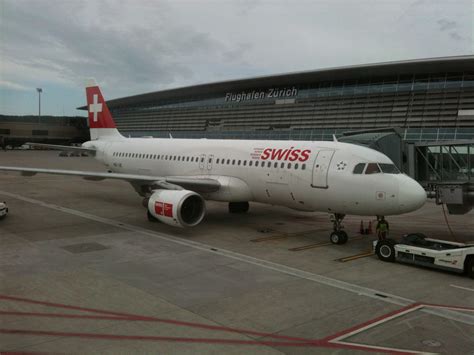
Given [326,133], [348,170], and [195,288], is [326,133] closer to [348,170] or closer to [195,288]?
[348,170]

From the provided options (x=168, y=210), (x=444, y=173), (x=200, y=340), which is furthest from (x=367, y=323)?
(x=444, y=173)

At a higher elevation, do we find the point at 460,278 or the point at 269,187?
the point at 269,187

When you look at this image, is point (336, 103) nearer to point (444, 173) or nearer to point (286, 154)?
point (444, 173)

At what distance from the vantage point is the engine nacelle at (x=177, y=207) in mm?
15172

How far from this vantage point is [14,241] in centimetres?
1430

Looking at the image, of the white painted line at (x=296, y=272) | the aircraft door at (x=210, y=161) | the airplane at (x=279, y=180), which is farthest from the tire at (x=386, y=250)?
the aircraft door at (x=210, y=161)

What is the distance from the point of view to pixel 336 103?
2395 inches

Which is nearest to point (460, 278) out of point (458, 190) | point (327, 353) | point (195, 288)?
point (458, 190)

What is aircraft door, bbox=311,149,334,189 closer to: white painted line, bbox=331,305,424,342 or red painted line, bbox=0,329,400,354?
white painted line, bbox=331,305,424,342

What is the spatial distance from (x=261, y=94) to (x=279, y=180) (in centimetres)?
5857

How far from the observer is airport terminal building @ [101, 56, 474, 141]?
4812 cm

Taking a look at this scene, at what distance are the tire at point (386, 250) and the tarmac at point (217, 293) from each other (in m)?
0.30

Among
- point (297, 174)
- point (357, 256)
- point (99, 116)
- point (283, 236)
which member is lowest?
point (357, 256)

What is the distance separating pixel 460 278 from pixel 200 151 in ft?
41.0
